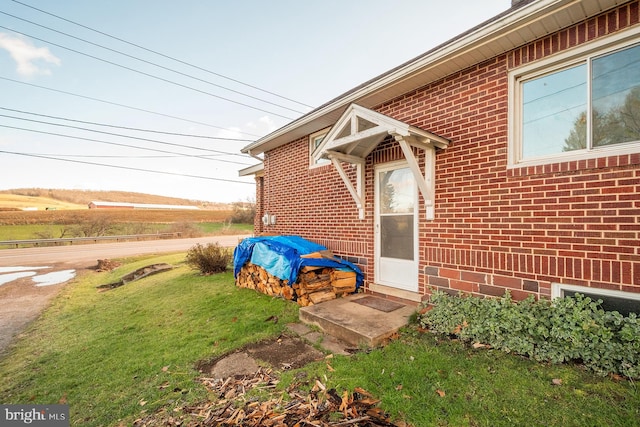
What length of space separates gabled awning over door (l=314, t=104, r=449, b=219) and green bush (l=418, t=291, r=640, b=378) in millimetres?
1552

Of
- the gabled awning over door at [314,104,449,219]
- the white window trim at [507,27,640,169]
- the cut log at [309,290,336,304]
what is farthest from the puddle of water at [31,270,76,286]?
the white window trim at [507,27,640,169]

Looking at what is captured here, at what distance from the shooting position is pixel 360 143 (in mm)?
4957

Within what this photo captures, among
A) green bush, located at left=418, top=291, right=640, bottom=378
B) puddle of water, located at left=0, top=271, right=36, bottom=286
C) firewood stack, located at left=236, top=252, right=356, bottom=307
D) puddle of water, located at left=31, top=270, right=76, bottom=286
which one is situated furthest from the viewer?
puddle of water, located at left=0, top=271, right=36, bottom=286

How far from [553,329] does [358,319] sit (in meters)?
2.20

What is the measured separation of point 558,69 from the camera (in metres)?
3.23

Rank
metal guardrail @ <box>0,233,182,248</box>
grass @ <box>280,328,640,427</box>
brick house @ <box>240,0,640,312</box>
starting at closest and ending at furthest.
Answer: grass @ <box>280,328,640,427</box> < brick house @ <box>240,0,640,312</box> < metal guardrail @ <box>0,233,182,248</box>

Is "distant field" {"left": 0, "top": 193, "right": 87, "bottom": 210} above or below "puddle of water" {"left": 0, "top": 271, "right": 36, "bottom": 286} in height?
above

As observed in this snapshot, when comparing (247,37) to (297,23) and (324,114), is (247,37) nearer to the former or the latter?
(297,23)

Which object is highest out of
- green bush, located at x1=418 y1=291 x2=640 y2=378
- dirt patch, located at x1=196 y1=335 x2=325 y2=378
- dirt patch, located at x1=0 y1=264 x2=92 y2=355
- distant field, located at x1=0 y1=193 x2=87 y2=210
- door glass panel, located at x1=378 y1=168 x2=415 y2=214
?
distant field, located at x1=0 y1=193 x2=87 y2=210

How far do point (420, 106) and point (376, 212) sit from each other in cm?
205

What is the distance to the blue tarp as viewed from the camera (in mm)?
5066

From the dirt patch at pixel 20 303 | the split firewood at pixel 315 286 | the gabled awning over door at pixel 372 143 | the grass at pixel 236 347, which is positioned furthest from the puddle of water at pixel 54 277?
the gabled awning over door at pixel 372 143

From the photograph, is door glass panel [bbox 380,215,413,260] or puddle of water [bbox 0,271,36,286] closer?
door glass panel [bbox 380,215,413,260]

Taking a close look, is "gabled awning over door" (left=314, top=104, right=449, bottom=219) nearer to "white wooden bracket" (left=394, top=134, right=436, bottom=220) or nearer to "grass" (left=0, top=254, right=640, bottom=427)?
"white wooden bracket" (left=394, top=134, right=436, bottom=220)
